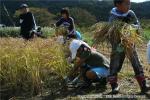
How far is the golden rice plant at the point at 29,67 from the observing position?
25.1 ft

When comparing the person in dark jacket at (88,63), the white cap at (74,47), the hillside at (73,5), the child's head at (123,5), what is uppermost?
the child's head at (123,5)

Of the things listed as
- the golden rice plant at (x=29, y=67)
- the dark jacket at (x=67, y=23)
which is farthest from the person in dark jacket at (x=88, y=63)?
the dark jacket at (x=67, y=23)

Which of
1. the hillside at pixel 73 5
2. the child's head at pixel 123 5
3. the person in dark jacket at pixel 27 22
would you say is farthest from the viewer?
the hillside at pixel 73 5

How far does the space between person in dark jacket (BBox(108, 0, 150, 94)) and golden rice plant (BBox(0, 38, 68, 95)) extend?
3.38 ft

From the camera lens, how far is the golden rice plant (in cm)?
Result: 765

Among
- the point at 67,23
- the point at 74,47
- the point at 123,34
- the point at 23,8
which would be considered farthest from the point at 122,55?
the point at 23,8

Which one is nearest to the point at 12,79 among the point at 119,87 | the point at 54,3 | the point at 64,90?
the point at 64,90

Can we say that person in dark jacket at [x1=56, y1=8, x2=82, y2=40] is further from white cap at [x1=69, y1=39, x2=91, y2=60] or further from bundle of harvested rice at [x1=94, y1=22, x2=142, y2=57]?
bundle of harvested rice at [x1=94, y1=22, x2=142, y2=57]

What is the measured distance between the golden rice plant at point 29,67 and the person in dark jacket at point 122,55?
1.03 meters

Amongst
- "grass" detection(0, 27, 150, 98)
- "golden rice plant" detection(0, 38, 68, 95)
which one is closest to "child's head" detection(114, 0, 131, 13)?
"grass" detection(0, 27, 150, 98)

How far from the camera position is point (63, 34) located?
956 centimetres

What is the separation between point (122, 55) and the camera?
7.08 metres

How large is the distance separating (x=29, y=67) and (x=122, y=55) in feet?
5.07

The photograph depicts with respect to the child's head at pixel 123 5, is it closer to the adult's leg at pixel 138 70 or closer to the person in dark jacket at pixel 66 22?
the adult's leg at pixel 138 70
